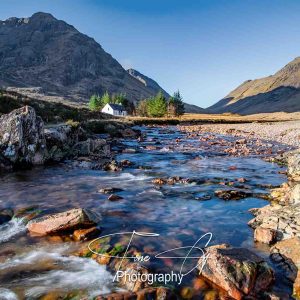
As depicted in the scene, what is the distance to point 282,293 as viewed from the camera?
822 centimetres

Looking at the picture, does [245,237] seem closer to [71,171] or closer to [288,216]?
[288,216]

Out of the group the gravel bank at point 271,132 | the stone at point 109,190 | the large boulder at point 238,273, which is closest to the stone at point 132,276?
the large boulder at point 238,273

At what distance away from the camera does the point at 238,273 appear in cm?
825

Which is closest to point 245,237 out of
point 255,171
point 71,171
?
point 255,171

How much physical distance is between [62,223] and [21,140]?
48.6 ft

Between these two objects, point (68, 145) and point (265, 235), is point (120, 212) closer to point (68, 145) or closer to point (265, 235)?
point (265, 235)

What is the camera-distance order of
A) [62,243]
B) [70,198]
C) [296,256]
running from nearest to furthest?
[296,256]
[62,243]
[70,198]

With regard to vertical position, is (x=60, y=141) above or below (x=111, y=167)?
above

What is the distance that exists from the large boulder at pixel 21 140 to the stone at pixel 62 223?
44.5 feet

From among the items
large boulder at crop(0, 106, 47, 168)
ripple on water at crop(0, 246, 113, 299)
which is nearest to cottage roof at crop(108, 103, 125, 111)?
large boulder at crop(0, 106, 47, 168)

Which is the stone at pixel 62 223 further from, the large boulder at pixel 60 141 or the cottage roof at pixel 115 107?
the cottage roof at pixel 115 107

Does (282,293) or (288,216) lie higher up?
(288,216)

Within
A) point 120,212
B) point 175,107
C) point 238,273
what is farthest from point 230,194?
point 175,107

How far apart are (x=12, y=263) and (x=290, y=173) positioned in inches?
678
